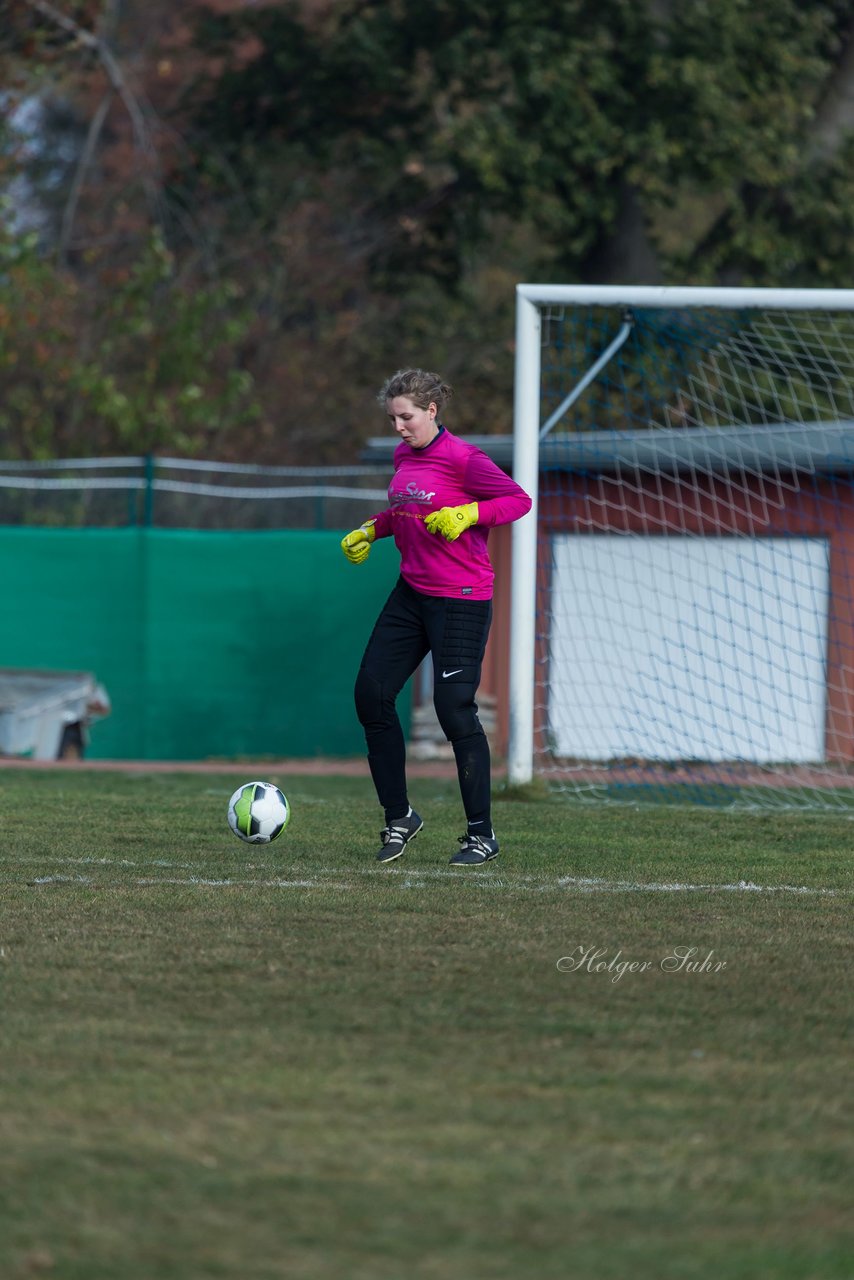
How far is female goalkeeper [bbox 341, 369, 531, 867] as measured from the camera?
23.2ft

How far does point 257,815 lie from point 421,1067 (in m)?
3.30

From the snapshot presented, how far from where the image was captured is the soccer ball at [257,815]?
736 centimetres

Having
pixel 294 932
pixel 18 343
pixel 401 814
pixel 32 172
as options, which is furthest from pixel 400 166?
pixel 294 932

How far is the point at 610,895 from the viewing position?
21.6ft

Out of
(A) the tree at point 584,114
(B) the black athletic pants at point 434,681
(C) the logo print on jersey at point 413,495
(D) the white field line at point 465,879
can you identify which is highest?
(A) the tree at point 584,114

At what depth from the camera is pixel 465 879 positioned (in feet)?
22.3

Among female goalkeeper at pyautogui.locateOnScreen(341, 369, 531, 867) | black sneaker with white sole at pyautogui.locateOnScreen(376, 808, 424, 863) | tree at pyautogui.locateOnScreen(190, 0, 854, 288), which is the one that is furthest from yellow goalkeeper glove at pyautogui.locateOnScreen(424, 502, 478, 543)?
tree at pyautogui.locateOnScreen(190, 0, 854, 288)

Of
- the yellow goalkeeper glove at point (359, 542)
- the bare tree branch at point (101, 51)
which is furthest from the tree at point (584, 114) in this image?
the yellow goalkeeper glove at point (359, 542)

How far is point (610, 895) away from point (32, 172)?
80.0 feet

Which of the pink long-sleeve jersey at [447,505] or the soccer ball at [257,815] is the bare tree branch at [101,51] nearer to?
the pink long-sleeve jersey at [447,505]

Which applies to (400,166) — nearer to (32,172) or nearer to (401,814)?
(32,172)

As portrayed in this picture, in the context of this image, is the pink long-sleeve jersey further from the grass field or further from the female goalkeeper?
the grass field

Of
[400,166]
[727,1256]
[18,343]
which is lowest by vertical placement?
[727,1256]

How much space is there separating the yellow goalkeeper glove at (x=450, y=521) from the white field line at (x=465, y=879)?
1343mm
